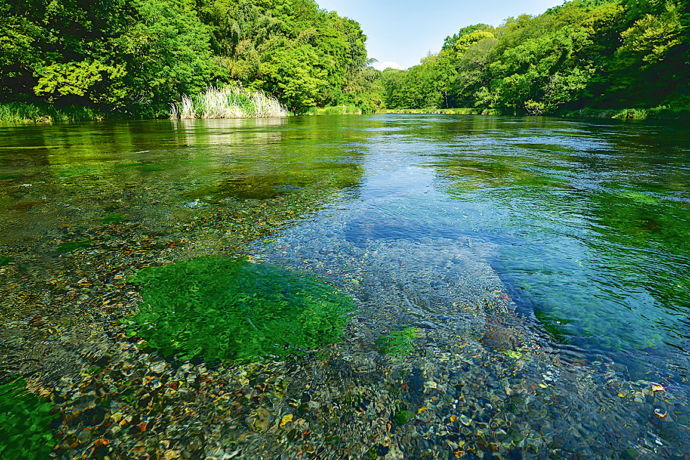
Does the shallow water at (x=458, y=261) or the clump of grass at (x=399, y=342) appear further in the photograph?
the clump of grass at (x=399, y=342)

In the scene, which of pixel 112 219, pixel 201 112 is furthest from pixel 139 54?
pixel 112 219

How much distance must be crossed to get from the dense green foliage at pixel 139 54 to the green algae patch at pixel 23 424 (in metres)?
27.9

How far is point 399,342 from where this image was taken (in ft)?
6.79

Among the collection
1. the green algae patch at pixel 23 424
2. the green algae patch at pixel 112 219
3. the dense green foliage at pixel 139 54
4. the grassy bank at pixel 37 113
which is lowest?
the green algae patch at pixel 23 424

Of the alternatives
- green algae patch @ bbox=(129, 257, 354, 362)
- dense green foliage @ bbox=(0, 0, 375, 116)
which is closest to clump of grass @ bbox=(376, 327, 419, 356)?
green algae patch @ bbox=(129, 257, 354, 362)

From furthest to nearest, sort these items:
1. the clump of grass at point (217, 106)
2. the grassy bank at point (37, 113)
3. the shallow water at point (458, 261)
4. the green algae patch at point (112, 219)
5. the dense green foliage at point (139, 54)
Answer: the clump of grass at point (217, 106) < the dense green foliage at point (139, 54) < the grassy bank at point (37, 113) < the green algae patch at point (112, 219) < the shallow water at point (458, 261)

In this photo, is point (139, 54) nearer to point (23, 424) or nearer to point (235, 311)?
point (235, 311)

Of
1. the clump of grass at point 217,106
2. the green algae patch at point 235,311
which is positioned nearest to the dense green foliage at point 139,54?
the clump of grass at point 217,106

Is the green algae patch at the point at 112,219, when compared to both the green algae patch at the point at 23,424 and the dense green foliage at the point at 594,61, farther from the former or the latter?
the dense green foliage at the point at 594,61

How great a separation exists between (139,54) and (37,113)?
9.07m

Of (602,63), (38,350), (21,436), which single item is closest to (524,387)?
(21,436)

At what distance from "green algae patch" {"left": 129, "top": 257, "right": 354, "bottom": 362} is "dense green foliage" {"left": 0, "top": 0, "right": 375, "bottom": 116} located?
89.0 ft

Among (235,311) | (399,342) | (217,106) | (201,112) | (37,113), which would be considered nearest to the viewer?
(399,342)

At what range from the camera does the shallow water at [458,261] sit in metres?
1.71
